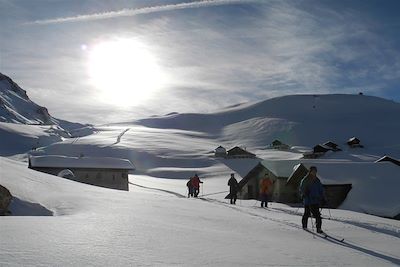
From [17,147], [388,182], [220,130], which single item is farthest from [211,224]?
[220,130]

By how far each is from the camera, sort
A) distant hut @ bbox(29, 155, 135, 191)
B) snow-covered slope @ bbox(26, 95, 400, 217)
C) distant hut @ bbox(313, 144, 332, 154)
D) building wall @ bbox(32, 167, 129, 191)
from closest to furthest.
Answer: distant hut @ bbox(29, 155, 135, 191)
building wall @ bbox(32, 167, 129, 191)
snow-covered slope @ bbox(26, 95, 400, 217)
distant hut @ bbox(313, 144, 332, 154)

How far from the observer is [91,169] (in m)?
42.7

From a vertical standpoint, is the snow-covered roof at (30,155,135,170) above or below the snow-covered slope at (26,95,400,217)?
below

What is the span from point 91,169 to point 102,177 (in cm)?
127

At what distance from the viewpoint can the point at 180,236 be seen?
9.26m

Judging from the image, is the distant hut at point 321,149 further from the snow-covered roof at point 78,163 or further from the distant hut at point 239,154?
the snow-covered roof at point 78,163

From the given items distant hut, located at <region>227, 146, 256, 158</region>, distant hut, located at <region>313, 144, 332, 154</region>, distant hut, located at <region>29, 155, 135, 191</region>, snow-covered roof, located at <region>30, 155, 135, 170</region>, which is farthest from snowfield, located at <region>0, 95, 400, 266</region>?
distant hut, located at <region>227, 146, 256, 158</region>

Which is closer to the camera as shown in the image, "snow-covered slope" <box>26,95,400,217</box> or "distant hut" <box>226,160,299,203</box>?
"distant hut" <box>226,160,299,203</box>

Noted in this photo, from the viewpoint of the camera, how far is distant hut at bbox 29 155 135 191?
42094 mm

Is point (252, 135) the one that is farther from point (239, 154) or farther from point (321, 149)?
point (321, 149)

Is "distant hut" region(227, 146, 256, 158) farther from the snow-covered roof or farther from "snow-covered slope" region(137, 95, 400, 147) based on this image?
the snow-covered roof

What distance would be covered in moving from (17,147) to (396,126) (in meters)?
118

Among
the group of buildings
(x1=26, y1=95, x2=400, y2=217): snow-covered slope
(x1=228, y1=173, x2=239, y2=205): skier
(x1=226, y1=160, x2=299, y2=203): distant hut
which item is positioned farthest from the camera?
(x1=26, y1=95, x2=400, y2=217): snow-covered slope

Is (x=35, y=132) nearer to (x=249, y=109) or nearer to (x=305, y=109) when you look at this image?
(x=249, y=109)
